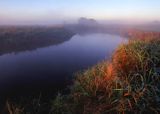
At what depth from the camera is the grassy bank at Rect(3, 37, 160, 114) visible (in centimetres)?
621

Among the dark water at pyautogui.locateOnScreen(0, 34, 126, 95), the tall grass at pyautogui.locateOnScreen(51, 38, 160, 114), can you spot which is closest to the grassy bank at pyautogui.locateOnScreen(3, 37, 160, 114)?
the tall grass at pyautogui.locateOnScreen(51, 38, 160, 114)

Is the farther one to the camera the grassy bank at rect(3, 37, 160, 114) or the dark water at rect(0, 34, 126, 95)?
the dark water at rect(0, 34, 126, 95)

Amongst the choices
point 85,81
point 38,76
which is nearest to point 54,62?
point 38,76

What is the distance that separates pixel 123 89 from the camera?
6645 millimetres

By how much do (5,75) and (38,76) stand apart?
1.80 meters

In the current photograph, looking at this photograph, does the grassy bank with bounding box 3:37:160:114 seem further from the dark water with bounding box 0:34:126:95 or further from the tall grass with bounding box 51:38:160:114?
the dark water with bounding box 0:34:126:95

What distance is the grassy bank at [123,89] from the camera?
6207 millimetres

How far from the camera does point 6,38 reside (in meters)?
23.2

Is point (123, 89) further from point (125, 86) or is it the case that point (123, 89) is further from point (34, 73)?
point (34, 73)

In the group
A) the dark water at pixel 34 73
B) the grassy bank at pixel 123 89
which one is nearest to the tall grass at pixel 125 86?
the grassy bank at pixel 123 89

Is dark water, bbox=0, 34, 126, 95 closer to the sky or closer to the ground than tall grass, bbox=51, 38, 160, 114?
closer to the ground

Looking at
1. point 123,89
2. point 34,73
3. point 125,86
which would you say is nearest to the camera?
point 123,89

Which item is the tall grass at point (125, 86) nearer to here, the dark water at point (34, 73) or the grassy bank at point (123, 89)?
the grassy bank at point (123, 89)

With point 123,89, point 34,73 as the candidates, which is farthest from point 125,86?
point 34,73
